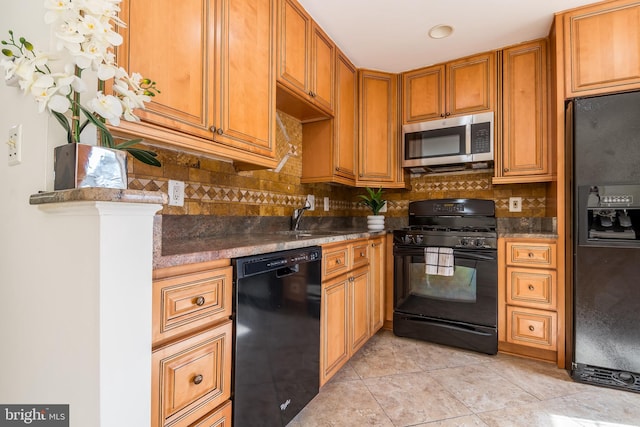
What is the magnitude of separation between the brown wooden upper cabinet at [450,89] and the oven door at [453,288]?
4.02 ft


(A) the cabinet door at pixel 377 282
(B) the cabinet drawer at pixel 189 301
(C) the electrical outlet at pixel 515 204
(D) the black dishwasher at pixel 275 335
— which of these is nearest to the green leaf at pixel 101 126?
(B) the cabinet drawer at pixel 189 301

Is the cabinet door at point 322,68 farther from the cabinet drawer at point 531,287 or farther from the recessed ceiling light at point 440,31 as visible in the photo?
the cabinet drawer at point 531,287

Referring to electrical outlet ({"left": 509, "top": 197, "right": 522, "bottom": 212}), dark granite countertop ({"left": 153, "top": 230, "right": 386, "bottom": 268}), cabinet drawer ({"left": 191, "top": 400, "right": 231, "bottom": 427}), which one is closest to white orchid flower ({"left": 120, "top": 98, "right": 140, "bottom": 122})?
dark granite countertop ({"left": 153, "top": 230, "right": 386, "bottom": 268})

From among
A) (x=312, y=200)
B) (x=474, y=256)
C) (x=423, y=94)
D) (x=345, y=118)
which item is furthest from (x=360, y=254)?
(x=423, y=94)

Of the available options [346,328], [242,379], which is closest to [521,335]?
[346,328]

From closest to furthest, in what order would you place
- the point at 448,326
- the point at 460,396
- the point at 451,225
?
1. the point at 460,396
2. the point at 448,326
3. the point at 451,225

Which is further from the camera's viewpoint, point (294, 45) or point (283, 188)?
point (283, 188)

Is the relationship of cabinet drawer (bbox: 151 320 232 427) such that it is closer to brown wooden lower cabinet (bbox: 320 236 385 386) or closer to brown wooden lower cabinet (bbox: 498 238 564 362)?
brown wooden lower cabinet (bbox: 320 236 385 386)

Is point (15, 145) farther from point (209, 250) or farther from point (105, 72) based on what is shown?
point (209, 250)

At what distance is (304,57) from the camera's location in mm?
1981

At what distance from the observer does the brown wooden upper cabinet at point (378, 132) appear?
276cm

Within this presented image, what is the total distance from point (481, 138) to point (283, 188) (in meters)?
1.68

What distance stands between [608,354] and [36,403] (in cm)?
273

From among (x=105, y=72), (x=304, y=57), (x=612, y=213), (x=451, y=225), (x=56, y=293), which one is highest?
(x=304, y=57)
